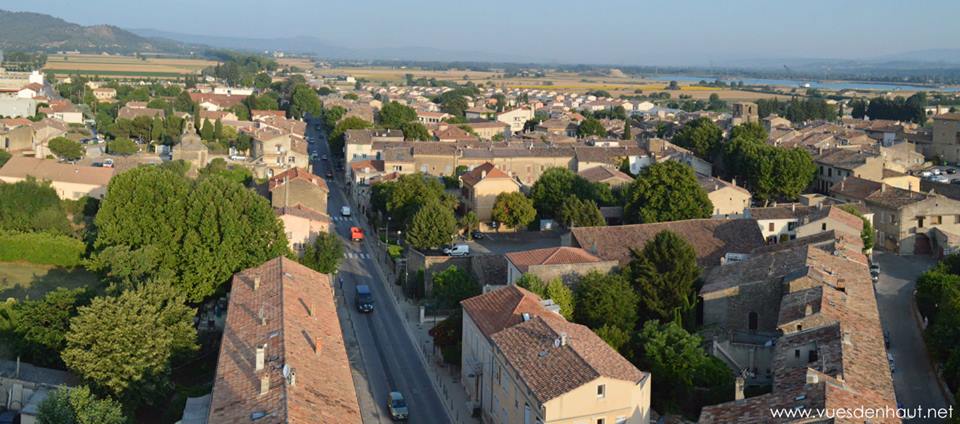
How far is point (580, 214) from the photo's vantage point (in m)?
39.7

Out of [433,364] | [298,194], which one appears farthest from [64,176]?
[433,364]

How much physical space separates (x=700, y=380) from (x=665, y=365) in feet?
2.94

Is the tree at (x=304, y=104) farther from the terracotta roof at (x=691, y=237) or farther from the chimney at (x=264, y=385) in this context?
the chimney at (x=264, y=385)

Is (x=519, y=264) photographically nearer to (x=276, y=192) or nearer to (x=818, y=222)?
(x=818, y=222)

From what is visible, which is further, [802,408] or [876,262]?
[876,262]

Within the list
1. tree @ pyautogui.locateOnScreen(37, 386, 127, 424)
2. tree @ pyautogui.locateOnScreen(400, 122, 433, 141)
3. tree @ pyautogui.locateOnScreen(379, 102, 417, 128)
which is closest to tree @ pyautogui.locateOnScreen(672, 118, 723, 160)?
tree @ pyautogui.locateOnScreen(400, 122, 433, 141)

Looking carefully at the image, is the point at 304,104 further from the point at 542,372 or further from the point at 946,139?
the point at 542,372

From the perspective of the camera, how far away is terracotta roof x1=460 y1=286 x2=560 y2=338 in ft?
76.0

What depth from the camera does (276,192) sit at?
45.0m

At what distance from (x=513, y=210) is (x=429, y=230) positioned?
7745 mm

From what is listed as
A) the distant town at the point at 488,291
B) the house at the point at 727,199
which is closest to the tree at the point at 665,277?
the distant town at the point at 488,291

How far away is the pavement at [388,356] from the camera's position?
23.4m

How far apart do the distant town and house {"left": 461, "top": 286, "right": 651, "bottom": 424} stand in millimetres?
67

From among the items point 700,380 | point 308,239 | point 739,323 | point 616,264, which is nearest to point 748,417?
point 700,380
